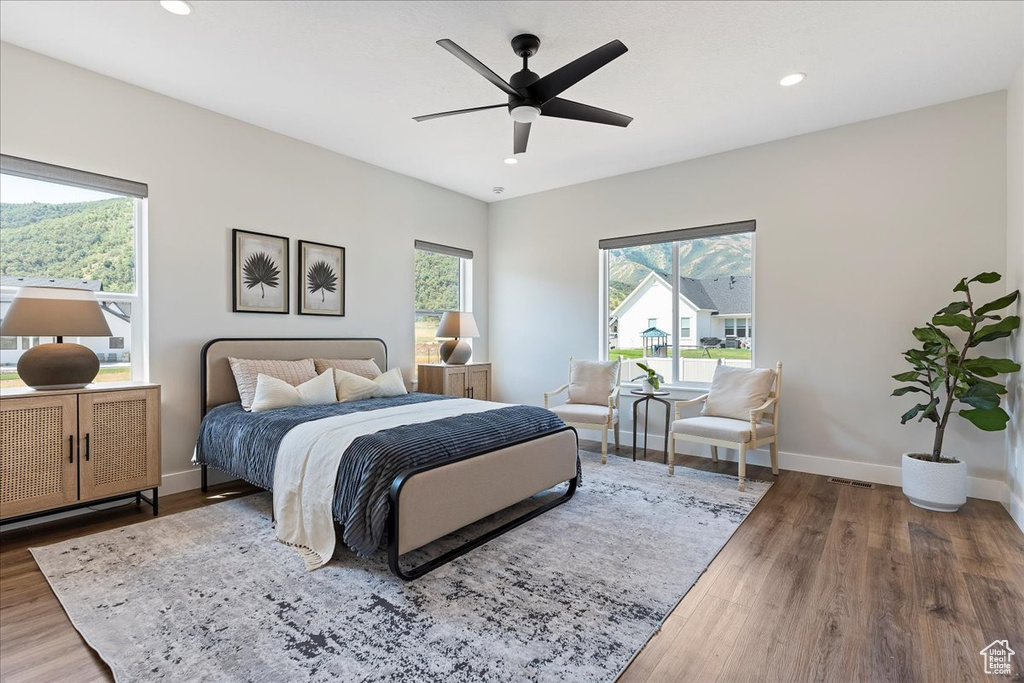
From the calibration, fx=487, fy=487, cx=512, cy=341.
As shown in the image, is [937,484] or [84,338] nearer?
[937,484]

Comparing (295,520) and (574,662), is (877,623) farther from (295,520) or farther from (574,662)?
(295,520)

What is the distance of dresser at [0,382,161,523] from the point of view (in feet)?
8.83

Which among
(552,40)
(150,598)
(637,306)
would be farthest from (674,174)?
(150,598)

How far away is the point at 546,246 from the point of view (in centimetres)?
594

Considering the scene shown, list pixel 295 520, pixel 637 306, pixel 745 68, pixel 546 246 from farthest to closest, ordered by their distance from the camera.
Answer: pixel 546 246, pixel 637 306, pixel 745 68, pixel 295 520

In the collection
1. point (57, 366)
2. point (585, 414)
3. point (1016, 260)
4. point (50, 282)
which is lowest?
point (585, 414)

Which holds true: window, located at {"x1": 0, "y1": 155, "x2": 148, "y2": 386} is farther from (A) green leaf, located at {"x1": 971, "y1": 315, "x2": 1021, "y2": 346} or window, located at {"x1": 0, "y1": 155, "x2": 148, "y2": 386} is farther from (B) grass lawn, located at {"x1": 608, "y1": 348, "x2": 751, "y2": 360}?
(A) green leaf, located at {"x1": 971, "y1": 315, "x2": 1021, "y2": 346}

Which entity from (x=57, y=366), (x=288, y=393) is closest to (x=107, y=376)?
(x=57, y=366)

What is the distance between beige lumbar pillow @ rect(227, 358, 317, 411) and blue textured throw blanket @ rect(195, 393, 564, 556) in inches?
5.6

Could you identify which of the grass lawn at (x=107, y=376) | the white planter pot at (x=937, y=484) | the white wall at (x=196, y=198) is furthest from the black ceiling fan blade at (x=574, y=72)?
the grass lawn at (x=107, y=376)

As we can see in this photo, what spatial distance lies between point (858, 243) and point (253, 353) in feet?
16.7

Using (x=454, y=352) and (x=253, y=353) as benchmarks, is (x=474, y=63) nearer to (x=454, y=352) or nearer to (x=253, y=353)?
(x=253, y=353)

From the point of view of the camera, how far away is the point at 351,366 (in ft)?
14.6

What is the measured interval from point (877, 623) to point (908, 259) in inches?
119
